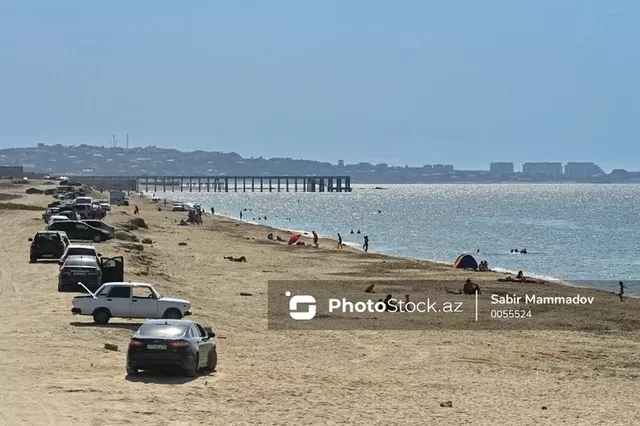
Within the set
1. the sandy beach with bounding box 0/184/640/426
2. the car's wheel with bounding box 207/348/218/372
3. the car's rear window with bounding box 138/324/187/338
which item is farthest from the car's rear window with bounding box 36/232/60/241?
the car's rear window with bounding box 138/324/187/338

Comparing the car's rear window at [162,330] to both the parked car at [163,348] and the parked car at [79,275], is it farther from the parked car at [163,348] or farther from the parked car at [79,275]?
the parked car at [79,275]

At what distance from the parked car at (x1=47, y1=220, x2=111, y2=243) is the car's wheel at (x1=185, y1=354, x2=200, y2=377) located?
120ft

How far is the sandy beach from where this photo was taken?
20.7m

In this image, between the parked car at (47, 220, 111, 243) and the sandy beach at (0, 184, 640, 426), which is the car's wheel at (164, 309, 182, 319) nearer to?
the sandy beach at (0, 184, 640, 426)

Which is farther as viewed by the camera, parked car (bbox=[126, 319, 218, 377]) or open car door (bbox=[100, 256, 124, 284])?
open car door (bbox=[100, 256, 124, 284])

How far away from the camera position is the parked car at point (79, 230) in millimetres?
58656

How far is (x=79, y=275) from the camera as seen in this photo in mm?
36125

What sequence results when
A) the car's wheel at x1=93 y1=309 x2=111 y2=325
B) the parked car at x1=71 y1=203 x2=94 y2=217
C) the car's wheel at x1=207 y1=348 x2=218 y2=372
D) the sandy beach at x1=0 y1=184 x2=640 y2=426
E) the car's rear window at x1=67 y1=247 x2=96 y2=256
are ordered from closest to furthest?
the sandy beach at x1=0 y1=184 x2=640 y2=426 → the car's wheel at x1=207 y1=348 x2=218 y2=372 → the car's wheel at x1=93 y1=309 x2=111 y2=325 → the car's rear window at x1=67 y1=247 x2=96 y2=256 → the parked car at x1=71 y1=203 x2=94 y2=217

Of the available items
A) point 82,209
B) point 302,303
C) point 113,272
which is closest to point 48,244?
point 113,272

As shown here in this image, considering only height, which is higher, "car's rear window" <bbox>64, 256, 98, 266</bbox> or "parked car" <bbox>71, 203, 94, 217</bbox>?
"car's rear window" <bbox>64, 256, 98, 266</bbox>

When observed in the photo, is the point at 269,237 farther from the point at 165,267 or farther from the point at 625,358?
the point at 625,358

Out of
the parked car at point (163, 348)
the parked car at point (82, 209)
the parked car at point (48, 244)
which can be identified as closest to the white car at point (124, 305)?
the parked car at point (163, 348)

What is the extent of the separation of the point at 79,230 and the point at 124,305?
29.4 m

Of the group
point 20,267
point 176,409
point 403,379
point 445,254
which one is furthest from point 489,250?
point 176,409
